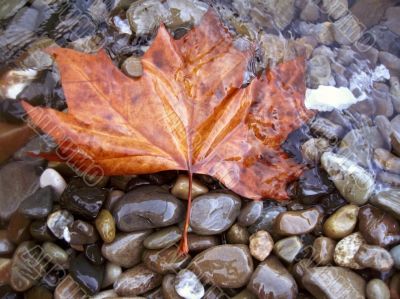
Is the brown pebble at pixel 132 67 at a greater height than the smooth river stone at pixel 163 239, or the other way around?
the brown pebble at pixel 132 67

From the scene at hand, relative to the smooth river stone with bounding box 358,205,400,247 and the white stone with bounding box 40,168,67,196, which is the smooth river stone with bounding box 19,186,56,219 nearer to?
the white stone with bounding box 40,168,67,196

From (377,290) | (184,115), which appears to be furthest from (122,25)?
(377,290)

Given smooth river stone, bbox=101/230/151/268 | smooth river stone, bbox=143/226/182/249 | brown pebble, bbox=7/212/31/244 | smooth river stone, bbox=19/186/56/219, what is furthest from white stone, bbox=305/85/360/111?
brown pebble, bbox=7/212/31/244

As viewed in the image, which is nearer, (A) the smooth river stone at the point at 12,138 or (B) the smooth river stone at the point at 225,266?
(B) the smooth river stone at the point at 225,266

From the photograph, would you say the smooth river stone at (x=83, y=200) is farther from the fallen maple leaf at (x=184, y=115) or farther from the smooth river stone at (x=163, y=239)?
the smooth river stone at (x=163, y=239)

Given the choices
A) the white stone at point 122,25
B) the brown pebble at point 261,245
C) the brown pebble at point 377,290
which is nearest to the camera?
the brown pebble at point 377,290

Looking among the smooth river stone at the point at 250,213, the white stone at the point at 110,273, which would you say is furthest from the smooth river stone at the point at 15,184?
the smooth river stone at the point at 250,213

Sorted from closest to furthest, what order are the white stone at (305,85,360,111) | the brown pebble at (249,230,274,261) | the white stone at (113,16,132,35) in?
the brown pebble at (249,230,274,261), the white stone at (305,85,360,111), the white stone at (113,16,132,35)

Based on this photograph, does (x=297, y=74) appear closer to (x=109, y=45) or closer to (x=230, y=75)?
(x=230, y=75)
